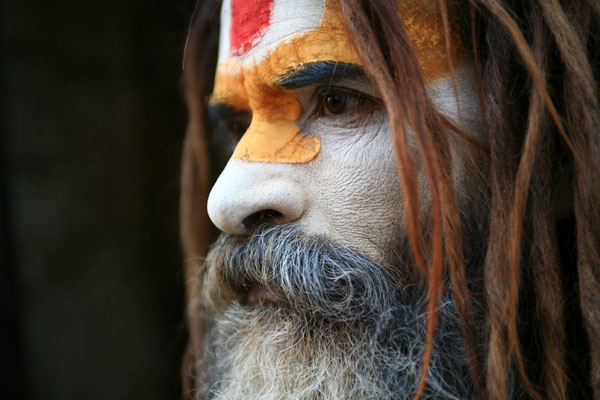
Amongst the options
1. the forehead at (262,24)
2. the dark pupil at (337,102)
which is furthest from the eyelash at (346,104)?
the forehead at (262,24)

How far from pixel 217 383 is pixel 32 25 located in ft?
5.03

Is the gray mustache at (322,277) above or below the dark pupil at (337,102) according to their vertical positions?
below

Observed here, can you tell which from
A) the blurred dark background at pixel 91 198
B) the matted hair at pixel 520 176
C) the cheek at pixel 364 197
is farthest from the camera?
the blurred dark background at pixel 91 198

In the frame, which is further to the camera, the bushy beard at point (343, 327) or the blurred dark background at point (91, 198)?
the blurred dark background at point (91, 198)

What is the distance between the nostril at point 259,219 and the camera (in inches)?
40.5

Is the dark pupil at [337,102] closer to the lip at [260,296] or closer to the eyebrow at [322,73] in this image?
the eyebrow at [322,73]

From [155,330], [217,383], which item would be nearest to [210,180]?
[217,383]

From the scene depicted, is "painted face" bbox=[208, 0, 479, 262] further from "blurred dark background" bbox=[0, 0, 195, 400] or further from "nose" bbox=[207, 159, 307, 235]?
"blurred dark background" bbox=[0, 0, 195, 400]

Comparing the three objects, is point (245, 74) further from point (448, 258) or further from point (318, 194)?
point (448, 258)

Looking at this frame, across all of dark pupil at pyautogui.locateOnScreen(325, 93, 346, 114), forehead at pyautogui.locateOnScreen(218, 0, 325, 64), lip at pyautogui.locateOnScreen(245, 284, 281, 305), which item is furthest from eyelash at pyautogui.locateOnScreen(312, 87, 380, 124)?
lip at pyautogui.locateOnScreen(245, 284, 281, 305)

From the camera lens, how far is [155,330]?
100 inches

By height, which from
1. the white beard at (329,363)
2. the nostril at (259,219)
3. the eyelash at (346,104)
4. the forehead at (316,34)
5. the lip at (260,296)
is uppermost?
the forehead at (316,34)

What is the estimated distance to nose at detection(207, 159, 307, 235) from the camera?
1.00 metres

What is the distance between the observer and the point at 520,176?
0.90 m
